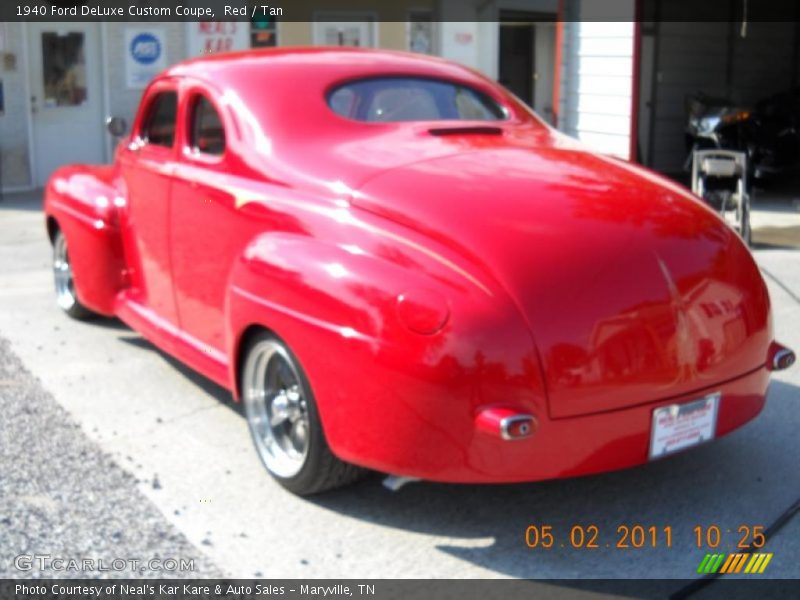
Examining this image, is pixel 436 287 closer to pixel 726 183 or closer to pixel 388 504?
pixel 388 504

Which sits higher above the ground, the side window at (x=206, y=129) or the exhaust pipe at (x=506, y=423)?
the side window at (x=206, y=129)

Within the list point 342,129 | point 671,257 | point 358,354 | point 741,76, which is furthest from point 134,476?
point 741,76

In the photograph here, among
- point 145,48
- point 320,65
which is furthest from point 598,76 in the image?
point 320,65

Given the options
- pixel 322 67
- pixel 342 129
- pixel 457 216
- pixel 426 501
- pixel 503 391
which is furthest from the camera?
pixel 322 67

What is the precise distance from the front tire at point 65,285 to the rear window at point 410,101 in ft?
9.38

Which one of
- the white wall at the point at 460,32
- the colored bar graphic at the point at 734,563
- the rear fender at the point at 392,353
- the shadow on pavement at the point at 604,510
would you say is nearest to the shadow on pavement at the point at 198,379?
the shadow on pavement at the point at 604,510

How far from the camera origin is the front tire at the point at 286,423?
13.6 feet

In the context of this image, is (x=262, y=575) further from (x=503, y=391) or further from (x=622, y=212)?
(x=622, y=212)

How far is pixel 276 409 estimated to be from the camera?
446 cm

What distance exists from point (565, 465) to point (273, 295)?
1273mm

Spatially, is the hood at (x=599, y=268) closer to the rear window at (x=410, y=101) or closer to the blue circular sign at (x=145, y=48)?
the rear window at (x=410, y=101)

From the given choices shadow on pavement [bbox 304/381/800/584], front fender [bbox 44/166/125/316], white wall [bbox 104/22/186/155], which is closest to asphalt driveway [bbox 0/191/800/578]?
shadow on pavement [bbox 304/381/800/584]

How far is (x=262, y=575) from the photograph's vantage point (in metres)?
3.78

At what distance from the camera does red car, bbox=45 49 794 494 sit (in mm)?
3668
